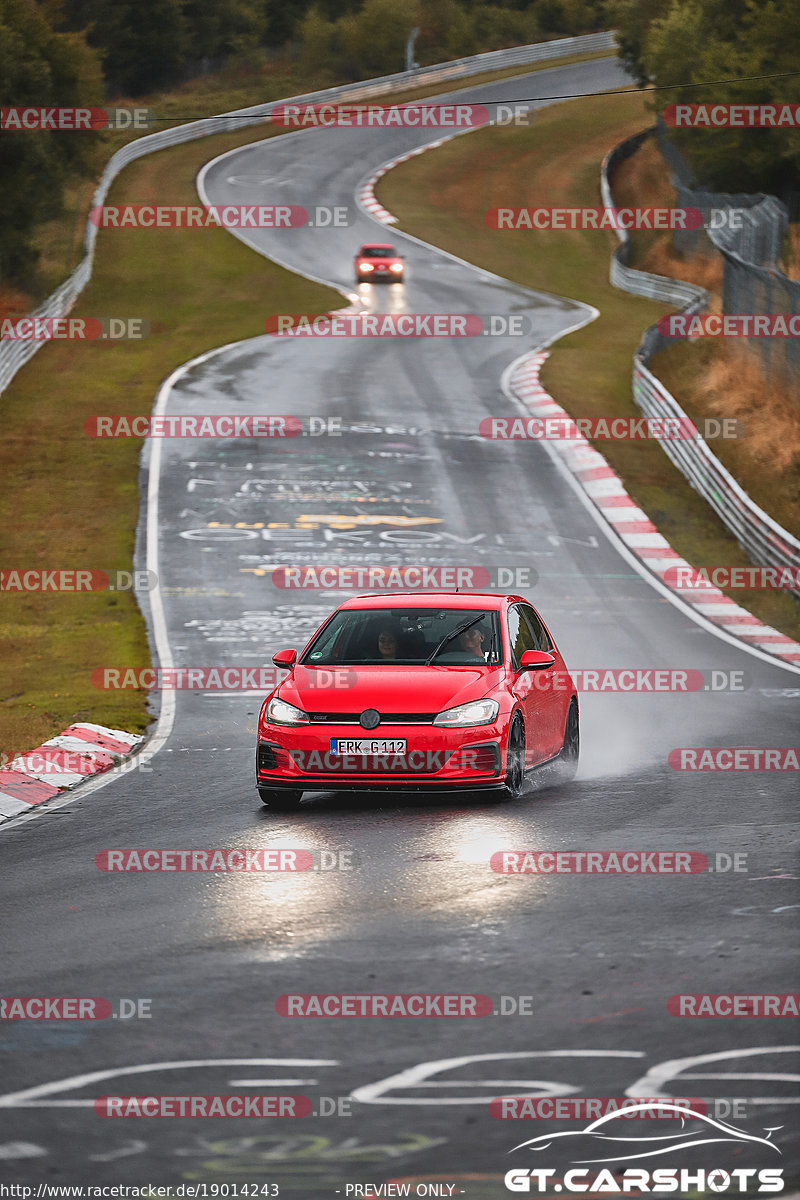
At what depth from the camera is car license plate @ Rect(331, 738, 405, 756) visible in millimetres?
10797

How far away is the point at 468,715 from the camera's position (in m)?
10.9

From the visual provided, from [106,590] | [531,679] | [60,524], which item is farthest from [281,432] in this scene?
[531,679]

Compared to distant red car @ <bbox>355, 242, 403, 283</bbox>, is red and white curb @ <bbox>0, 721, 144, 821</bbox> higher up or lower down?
higher up

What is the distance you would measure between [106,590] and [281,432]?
32.7ft
